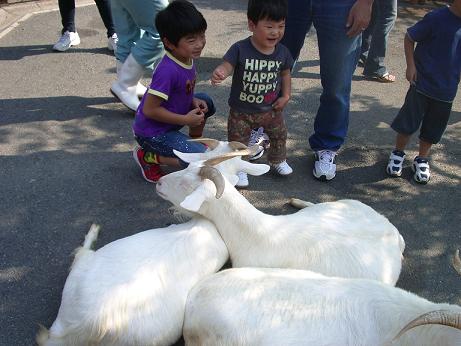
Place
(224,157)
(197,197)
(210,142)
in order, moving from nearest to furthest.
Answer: (197,197) → (224,157) → (210,142)

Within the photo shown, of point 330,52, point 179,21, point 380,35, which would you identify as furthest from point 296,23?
point 380,35

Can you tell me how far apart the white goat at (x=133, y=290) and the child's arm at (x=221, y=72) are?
1.22 metres

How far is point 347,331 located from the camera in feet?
7.50

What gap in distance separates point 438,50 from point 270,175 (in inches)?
66.4

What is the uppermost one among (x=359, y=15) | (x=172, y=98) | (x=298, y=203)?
(x=359, y=15)

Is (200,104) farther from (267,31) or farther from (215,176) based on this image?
(215,176)

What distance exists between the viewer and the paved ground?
3244 millimetres

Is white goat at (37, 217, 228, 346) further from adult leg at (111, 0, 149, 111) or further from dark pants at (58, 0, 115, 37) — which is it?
dark pants at (58, 0, 115, 37)

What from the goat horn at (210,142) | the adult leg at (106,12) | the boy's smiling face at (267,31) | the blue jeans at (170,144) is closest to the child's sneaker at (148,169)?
the blue jeans at (170,144)

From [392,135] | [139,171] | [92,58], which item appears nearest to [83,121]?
[139,171]

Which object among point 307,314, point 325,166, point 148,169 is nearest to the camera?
point 307,314

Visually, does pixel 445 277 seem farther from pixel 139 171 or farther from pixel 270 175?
pixel 139 171

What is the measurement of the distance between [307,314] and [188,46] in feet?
7.01

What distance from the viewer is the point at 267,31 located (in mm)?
3551
